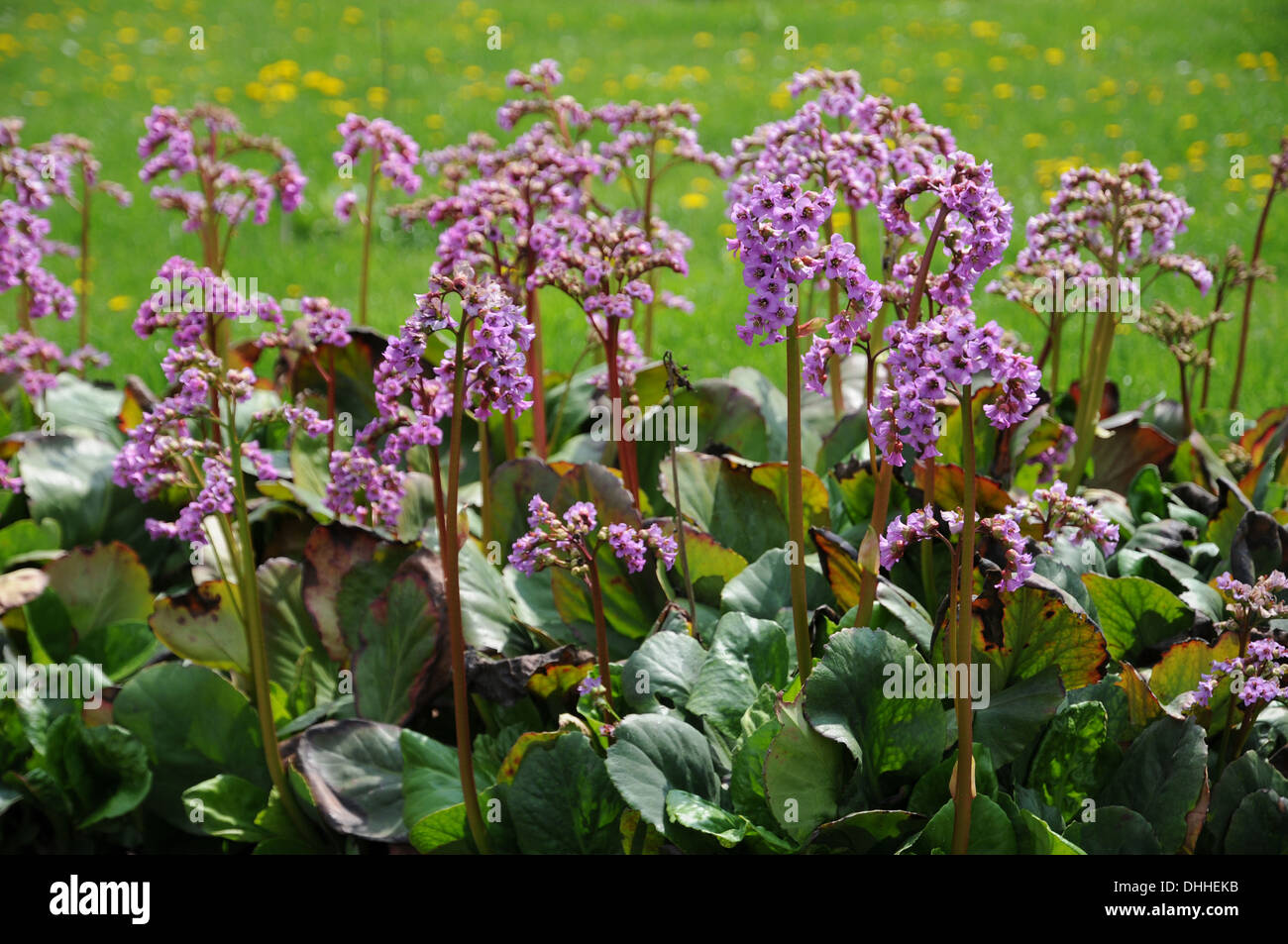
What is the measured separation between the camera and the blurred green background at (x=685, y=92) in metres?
5.99

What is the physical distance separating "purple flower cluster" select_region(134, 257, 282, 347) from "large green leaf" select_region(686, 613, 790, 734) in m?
1.18

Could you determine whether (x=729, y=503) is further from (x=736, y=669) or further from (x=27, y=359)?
(x=27, y=359)

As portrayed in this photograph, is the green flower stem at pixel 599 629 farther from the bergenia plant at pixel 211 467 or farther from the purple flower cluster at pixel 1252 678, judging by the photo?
the purple flower cluster at pixel 1252 678

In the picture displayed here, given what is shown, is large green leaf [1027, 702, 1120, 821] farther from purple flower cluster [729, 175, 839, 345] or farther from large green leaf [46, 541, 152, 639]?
large green leaf [46, 541, 152, 639]

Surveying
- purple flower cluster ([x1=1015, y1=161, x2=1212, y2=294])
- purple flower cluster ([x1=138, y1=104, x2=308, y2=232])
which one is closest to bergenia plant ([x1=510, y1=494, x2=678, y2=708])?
purple flower cluster ([x1=1015, y1=161, x2=1212, y2=294])

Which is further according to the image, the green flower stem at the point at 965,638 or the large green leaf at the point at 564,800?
the large green leaf at the point at 564,800

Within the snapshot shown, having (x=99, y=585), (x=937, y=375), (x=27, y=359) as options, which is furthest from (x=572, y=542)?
(x=27, y=359)

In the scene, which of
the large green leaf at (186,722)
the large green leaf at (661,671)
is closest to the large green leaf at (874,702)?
the large green leaf at (661,671)

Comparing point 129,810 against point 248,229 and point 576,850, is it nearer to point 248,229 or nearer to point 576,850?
point 576,850

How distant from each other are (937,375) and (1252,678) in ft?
2.78

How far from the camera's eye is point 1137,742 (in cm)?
213

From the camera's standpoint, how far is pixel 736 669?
7.55 ft

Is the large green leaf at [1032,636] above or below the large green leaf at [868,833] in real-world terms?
above

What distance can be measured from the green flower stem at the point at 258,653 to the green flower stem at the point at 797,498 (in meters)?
0.89
